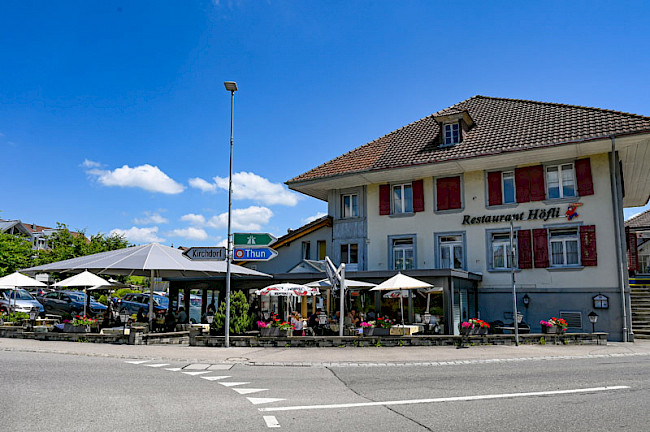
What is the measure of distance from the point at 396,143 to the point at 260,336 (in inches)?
574

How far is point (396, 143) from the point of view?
28.2 metres

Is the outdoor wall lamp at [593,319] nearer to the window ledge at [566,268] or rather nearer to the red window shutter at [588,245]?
the window ledge at [566,268]

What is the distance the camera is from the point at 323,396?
852cm

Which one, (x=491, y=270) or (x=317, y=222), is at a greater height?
(x=317, y=222)

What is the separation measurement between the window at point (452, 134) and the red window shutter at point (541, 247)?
586 cm

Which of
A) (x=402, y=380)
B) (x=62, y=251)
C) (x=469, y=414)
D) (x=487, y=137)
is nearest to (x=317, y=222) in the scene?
(x=487, y=137)

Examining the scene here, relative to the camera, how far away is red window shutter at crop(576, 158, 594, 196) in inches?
870

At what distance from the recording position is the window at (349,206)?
2852cm

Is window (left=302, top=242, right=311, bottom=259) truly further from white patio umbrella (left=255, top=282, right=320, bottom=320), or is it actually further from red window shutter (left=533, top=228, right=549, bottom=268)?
red window shutter (left=533, top=228, right=549, bottom=268)

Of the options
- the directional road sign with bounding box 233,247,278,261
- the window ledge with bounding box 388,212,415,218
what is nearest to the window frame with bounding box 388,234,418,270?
the window ledge with bounding box 388,212,415,218

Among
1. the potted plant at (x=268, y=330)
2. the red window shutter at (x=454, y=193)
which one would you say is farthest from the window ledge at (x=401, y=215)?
the potted plant at (x=268, y=330)

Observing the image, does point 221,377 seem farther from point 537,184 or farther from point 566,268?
point 537,184

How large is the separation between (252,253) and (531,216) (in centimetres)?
1354

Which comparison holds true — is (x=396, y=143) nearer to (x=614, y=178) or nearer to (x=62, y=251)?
(x=614, y=178)
